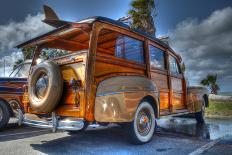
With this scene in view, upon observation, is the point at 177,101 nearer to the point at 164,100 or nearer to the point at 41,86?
the point at 164,100

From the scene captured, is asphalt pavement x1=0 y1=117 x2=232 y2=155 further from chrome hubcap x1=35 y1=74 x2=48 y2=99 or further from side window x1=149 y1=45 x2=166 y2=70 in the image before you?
side window x1=149 y1=45 x2=166 y2=70

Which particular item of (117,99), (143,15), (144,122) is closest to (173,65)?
(144,122)

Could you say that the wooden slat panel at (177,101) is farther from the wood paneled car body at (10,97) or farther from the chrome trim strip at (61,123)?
the wood paneled car body at (10,97)

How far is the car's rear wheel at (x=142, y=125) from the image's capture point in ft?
15.0

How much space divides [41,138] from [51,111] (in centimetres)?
142

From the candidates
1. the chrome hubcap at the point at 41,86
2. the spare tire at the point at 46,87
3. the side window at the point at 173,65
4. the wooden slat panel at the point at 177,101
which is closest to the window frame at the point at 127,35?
the spare tire at the point at 46,87

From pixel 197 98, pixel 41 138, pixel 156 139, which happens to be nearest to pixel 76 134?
pixel 41 138

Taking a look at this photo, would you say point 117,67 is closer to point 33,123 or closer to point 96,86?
point 96,86

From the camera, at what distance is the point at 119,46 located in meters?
5.18

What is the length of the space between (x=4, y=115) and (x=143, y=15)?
19.8 m

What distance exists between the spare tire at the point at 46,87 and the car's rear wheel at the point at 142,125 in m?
1.41

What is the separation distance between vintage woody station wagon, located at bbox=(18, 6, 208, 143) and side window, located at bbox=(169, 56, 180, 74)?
880mm

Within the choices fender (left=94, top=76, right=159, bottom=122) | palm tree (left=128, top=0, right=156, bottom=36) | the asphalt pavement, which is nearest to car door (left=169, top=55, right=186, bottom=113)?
the asphalt pavement

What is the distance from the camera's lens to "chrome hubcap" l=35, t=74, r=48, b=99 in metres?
4.65
